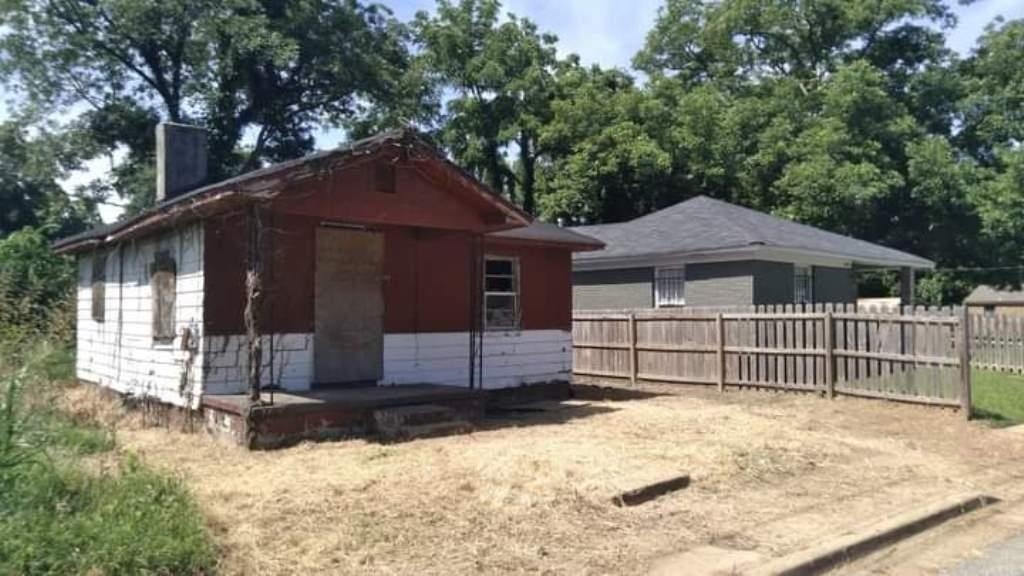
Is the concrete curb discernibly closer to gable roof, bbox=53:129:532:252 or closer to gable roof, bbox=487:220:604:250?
gable roof, bbox=53:129:532:252

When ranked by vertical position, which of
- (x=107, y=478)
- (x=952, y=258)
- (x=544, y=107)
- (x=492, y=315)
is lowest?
(x=107, y=478)

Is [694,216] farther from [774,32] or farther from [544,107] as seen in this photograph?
[774,32]

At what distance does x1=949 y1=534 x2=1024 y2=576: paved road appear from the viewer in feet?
19.3

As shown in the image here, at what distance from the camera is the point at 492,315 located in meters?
14.2

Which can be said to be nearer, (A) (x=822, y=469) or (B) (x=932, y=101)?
(A) (x=822, y=469)

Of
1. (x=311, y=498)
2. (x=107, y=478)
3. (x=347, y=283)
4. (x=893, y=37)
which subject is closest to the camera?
(x=107, y=478)

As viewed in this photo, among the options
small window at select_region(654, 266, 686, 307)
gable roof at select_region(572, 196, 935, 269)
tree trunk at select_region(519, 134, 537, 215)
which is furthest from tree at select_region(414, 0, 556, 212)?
small window at select_region(654, 266, 686, 307)

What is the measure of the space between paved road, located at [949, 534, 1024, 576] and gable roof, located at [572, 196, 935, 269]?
10.7 m

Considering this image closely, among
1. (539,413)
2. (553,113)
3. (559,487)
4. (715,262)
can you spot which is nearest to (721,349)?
→ (715,262)

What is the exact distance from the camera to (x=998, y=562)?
20.1 feet

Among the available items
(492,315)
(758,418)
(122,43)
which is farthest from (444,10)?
(758,418)

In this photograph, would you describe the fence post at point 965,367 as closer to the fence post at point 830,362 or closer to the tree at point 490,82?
the fence post at point 830,362

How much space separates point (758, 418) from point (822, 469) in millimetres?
3263

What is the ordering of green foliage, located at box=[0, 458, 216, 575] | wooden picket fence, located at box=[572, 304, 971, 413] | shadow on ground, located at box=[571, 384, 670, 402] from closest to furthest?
green foliage, located at box=[0, 458, 216, 575], wooden picket fence, located at box=[572, 304, 971, 413], shadow on ground, located at box=[571, 384, 670, 402]
